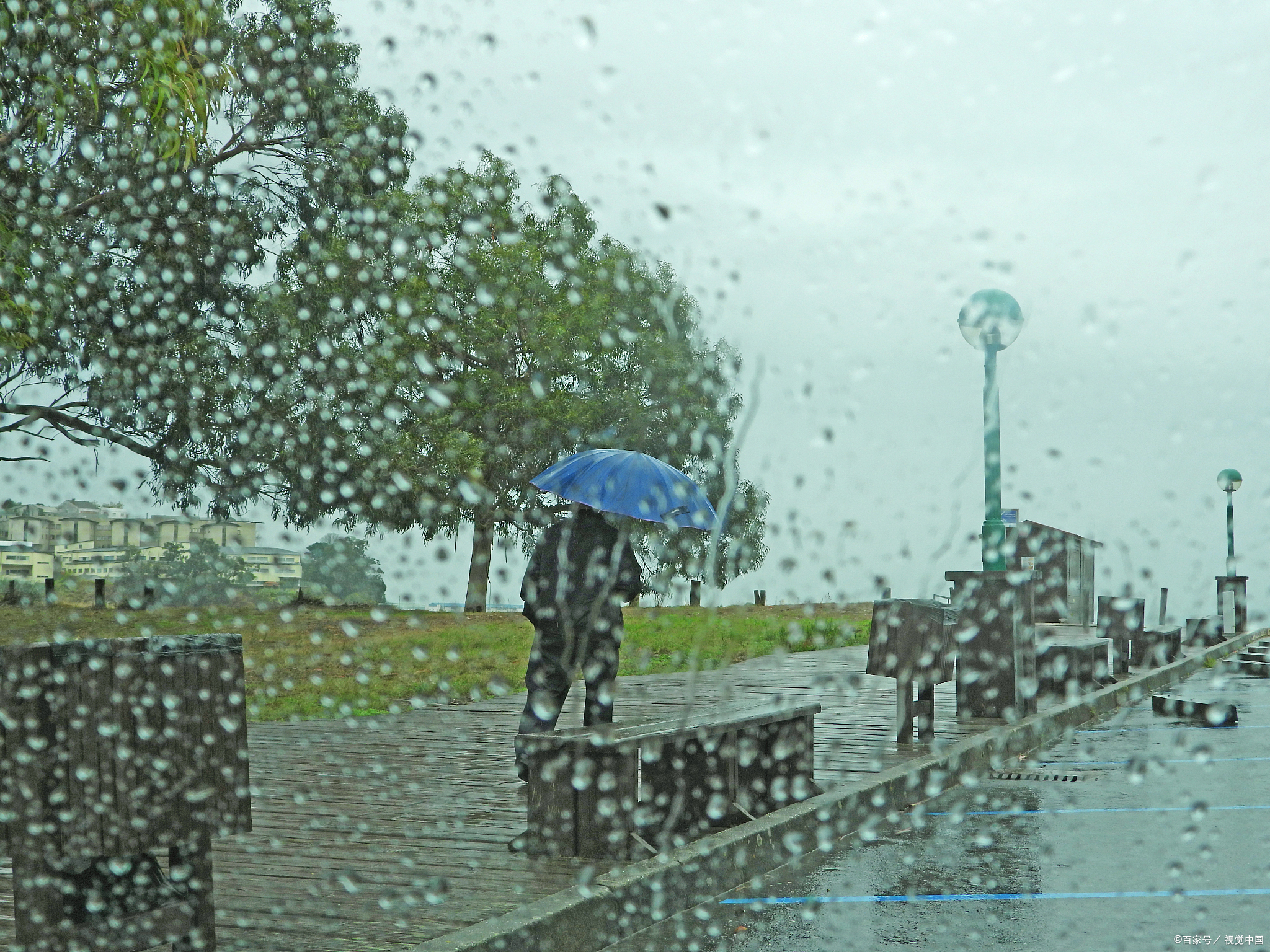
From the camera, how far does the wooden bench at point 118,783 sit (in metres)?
2.74

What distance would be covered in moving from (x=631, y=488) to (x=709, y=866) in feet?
5.31

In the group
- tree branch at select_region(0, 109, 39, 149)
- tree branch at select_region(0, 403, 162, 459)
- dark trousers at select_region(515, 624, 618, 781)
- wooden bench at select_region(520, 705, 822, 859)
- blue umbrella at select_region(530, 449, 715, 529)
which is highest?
tree branch at select_region(0, 109, 39, 149)

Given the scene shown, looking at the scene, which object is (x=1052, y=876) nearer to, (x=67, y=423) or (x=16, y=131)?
(x=16, y=131)

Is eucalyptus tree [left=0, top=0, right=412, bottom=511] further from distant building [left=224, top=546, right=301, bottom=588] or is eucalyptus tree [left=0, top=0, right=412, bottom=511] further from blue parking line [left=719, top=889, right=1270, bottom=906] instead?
blue parking line [left=719, top=889, right=1270, bottom=906]

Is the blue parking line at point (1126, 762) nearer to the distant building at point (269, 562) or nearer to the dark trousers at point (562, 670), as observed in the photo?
the dark trousers at point (562, 670)

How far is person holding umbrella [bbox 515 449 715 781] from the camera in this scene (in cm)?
561

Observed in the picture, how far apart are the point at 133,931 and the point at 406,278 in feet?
78.6

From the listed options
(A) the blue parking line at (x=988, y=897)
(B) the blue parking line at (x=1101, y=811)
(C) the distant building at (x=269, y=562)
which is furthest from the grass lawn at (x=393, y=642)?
(B) the blue parking line at (x=1101, y=811)

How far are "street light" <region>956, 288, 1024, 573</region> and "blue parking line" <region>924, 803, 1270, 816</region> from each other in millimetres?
3282

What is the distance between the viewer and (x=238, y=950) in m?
3.54

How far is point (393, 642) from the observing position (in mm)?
19422

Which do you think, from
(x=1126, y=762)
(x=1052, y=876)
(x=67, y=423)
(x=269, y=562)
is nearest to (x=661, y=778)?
(x=1052, y=876)

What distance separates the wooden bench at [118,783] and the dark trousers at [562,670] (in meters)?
2.65

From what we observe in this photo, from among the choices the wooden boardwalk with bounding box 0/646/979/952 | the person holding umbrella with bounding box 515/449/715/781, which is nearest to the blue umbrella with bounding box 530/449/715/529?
the person holding umbrella with bounding box 515/449/715/781
